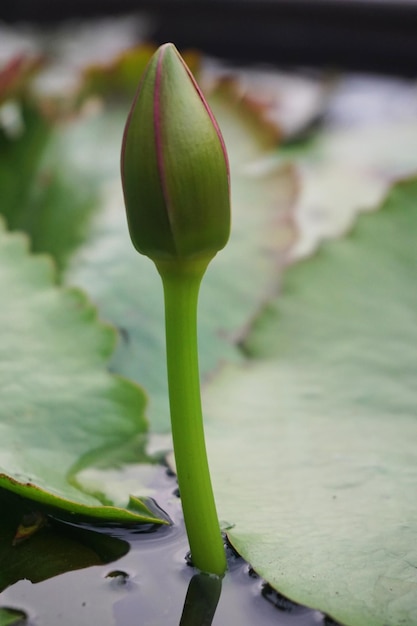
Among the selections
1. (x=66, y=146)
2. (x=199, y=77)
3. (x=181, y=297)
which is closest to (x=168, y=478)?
(x=181, y=297)

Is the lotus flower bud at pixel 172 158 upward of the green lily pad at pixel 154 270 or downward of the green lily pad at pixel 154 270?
upward

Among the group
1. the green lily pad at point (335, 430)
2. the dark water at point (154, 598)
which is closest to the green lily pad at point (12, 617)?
the dark water at point (154, 598)

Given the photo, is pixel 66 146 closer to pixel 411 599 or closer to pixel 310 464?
pixel 310 464

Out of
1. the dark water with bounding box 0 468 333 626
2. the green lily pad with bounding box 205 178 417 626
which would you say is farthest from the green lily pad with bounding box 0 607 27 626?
the green lily pad with bounding box 205 178 417 626

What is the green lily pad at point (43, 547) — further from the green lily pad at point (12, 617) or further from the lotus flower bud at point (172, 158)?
the lotus flower bud at point (172, 158)

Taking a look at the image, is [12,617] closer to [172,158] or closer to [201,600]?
[201,600]

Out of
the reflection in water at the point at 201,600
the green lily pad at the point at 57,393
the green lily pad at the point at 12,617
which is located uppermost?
the green lily pad at the point at 57,393

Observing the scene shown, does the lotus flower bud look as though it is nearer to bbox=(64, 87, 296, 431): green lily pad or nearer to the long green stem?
the long green stem
